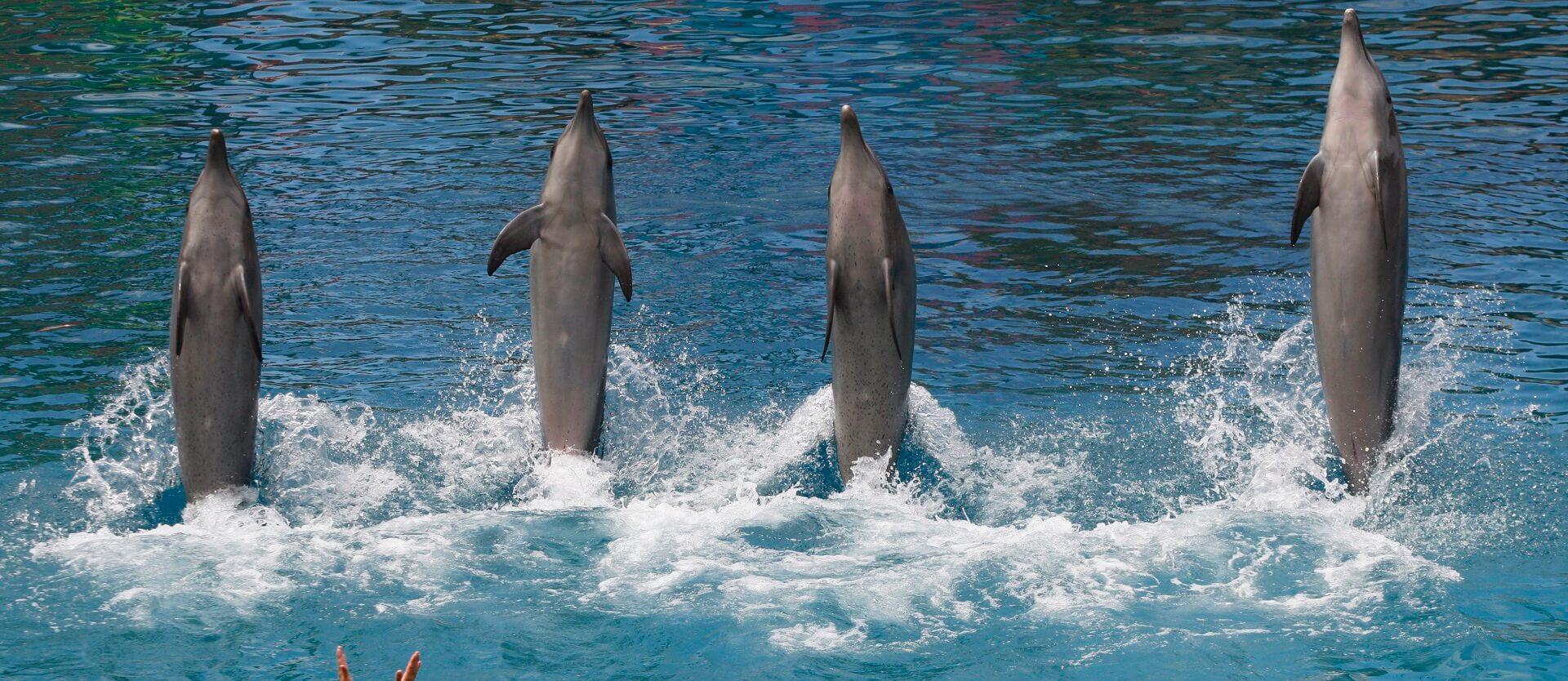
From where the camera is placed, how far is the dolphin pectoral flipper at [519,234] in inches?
327

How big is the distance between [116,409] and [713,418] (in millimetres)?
3625

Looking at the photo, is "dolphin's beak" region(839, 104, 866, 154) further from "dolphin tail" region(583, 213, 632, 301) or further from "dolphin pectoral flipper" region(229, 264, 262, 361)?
"dolphin pectoral flipper" region(229, 264, 262, 361)

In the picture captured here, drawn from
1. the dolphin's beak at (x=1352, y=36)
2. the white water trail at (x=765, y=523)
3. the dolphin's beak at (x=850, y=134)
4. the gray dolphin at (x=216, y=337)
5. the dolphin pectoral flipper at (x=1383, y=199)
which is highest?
the dolphin's beak at (x=1352, y=36)

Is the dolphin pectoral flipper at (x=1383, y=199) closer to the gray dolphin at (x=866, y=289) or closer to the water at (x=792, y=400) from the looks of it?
the water at (x=792, y=400)

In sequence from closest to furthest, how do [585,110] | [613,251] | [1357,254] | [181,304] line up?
[181,304], [1357,254], [613,251], [585,110]

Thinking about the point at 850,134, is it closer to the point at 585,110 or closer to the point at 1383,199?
the point at 585,110

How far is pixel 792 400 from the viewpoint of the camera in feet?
31.9

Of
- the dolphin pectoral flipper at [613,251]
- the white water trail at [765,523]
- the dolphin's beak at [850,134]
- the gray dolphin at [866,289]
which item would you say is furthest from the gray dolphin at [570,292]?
the dolphin's beak at [850,134]

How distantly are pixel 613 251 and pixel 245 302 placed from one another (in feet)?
6.22

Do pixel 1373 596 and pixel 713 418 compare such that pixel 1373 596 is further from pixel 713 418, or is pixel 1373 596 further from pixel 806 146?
pixel 806 146

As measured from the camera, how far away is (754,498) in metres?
8.20

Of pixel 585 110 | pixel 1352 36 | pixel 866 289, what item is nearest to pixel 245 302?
pixel 585 110

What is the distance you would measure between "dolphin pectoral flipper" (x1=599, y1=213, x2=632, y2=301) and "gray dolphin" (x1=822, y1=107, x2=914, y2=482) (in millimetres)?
1088

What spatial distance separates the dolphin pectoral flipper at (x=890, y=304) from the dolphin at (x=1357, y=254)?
200cm
